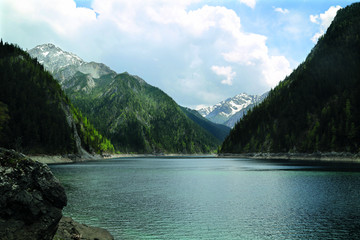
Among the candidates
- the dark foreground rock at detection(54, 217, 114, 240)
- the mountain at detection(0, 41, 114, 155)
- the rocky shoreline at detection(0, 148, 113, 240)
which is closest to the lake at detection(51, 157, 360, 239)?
the dark foreground rock at detection(54, 217, 114, 240)

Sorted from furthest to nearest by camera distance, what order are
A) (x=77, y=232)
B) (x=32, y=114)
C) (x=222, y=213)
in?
(x=32, y=114), (x=222, y=213), (x=77, y=232)

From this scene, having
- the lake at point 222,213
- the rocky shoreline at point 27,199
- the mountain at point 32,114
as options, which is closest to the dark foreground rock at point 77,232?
the lake at point 222,213

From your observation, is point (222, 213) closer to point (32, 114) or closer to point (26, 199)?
point (26, 199)

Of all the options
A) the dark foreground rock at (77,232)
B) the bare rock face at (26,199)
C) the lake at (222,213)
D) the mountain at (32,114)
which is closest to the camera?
the bare rock face at (26,199)

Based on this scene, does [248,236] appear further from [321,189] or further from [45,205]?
[321,189]

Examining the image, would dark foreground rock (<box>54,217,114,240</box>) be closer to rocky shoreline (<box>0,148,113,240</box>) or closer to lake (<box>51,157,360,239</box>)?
lake (<box>51,157,360,239</box>)

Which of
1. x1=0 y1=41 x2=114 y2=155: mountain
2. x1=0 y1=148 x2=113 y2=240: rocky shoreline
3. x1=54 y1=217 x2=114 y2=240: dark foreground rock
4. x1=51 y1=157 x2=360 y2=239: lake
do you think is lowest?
x1=51 y1=157 x2=360 y2=239: lake

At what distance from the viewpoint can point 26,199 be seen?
46.3ft

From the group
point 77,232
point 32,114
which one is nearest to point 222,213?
point 77,232

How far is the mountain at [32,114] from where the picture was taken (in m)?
138

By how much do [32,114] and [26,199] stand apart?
160 metres

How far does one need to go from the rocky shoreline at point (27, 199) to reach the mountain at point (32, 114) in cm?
13124

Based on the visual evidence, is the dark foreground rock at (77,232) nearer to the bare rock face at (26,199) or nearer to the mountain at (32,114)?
the bare rock face at (26,199)

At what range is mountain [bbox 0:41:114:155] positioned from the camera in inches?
5443
